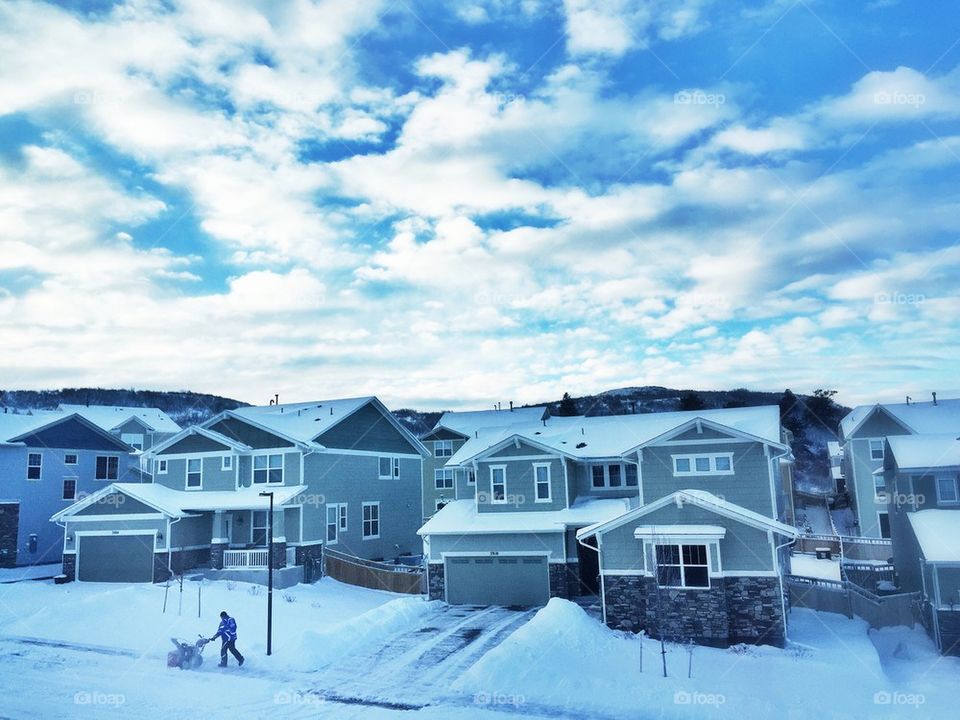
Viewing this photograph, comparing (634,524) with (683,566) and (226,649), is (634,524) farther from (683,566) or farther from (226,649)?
(226,649)

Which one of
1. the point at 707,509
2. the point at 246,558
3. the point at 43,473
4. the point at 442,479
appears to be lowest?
the point at 246,558

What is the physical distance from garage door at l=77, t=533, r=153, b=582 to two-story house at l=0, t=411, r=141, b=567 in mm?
9196

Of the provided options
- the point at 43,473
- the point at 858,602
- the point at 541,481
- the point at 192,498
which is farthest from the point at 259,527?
the point at 858,602

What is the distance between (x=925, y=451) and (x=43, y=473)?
1732 inches

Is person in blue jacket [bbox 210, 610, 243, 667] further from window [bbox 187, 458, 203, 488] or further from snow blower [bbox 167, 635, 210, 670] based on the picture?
window [bbox 187, 458, 203, 488]

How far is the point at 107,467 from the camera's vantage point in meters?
46.3

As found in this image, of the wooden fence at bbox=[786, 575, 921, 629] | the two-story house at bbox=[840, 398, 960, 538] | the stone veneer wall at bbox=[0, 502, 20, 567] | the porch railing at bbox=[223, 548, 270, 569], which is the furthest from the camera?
the two-story house at bbox=[840, 398, 960, 538]

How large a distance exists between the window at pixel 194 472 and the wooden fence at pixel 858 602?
26823mm

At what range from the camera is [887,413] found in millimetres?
43250

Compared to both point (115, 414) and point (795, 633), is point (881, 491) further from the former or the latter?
point (115, 414)

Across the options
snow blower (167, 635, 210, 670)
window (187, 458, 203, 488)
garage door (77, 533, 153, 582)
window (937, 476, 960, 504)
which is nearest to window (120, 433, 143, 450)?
window (187, 458, 203, 488)

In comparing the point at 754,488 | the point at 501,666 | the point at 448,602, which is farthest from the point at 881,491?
the point at 501,666

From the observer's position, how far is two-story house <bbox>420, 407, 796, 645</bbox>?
72.1 feet

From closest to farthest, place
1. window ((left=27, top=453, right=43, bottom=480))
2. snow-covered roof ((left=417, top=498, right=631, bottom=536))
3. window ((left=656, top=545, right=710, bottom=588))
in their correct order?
window ((left=656, top=545, right=710, bottom=588))
snow-covered roof ((left=417, top=498, right=631, bottom=536))
window ((left=27, top=453, right=43, bottom=480))
